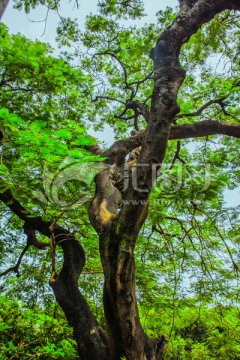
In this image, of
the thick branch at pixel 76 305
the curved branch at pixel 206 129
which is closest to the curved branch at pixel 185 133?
the curved branch at pixel 206 129

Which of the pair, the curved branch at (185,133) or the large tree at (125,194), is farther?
the curved branch at (185,133)

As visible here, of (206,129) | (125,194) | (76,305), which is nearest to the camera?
(125,194)

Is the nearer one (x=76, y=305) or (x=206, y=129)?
(x=76, y=305)

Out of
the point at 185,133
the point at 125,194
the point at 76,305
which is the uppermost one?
the point at 185,133

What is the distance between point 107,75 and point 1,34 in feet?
10.7

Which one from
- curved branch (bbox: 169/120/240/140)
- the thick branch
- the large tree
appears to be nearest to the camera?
the large tree

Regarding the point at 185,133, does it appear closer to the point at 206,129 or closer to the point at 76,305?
the point at 206,129

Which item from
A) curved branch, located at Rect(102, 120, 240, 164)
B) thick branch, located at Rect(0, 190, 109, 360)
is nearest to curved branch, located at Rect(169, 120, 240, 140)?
curved branch, located at Rect(102, 120, 240, 164)

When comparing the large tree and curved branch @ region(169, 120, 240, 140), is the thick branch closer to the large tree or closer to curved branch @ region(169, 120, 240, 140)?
A: the large tree

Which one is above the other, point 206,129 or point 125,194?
point 206,129

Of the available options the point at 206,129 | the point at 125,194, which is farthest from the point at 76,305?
the point at 206,129

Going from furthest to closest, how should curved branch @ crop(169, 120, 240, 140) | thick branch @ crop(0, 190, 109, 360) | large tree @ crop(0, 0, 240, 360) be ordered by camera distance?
curved branch @ crop(169, 120, 240, 140)
thick branch @ crop(0, 190, 109, 360)
large tree @ crop(0, 0, 240, 360)

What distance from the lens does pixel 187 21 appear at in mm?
3266

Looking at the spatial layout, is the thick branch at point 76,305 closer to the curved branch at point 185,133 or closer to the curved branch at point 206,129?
the curved branch at point 185,133
